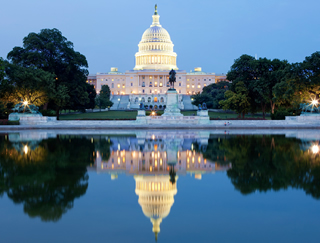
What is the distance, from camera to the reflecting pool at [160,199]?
6609 millimetres

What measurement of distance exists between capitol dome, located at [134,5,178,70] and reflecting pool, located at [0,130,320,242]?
134 m

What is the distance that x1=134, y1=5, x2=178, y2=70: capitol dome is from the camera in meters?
146

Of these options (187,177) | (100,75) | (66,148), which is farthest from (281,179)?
(100,75)

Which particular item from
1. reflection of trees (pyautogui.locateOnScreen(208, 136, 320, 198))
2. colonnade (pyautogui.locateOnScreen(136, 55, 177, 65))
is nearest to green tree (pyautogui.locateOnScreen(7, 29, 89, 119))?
reflection of trees (pyautogui.locateOnScreen(208, 136, 320, 198))

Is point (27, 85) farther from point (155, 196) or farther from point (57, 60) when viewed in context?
point (155, 196)

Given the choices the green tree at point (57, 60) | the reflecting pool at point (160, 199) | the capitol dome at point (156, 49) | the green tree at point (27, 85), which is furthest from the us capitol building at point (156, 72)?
the reflecting pool at point (160, 199)

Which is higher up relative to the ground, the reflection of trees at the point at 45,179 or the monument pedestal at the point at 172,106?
the monument pedestal at the point at 172,106

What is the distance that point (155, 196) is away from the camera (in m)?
8.89

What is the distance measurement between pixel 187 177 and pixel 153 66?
13881cm

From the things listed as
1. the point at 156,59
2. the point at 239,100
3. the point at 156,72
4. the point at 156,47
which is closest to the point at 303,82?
the point at 239,100

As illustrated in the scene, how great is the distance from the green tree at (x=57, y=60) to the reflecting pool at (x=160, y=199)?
115 feet

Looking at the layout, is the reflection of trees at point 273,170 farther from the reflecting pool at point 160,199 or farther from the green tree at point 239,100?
the green tree at point 239,100

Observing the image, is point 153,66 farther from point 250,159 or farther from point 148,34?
point 250,159

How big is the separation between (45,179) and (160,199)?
368 centimetres
